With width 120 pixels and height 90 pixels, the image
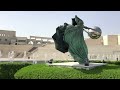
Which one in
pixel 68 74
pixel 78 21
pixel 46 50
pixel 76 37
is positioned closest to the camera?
pixel 68 74

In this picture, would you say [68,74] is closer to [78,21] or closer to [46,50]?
[78,21]

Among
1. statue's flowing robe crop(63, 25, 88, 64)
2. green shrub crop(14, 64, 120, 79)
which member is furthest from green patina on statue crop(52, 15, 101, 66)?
green shrub crop(14, 64, 120, 79)

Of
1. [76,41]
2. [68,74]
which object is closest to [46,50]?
[76,41]

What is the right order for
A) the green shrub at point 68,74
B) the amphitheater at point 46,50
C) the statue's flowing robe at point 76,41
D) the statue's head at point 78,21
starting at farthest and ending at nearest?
1. the amphitheater at point 46,50
2. the statue's flowing robe at point 76,41
3. the statue's head at point 78,21
4. the green shrub at point 68,74

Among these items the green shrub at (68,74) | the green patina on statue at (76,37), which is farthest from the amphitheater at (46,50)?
the green shrub at (68,74)

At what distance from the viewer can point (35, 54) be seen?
30.8m

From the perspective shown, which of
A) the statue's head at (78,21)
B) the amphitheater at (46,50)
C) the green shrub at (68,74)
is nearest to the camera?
the green shrub at (68,74)

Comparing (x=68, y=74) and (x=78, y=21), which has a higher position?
(x=78, y=21)

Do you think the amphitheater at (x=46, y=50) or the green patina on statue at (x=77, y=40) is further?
the amphitheater at (x=46, y=50)

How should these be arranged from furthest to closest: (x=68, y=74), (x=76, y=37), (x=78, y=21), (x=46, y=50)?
(x=46, y=50) < (x=76, y=37) < (x=78, y=21) < (x=68, y=74)

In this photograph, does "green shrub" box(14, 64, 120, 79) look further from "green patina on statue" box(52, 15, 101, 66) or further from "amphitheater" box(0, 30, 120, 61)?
"amphitheater" box(0, 30, 120, 61)

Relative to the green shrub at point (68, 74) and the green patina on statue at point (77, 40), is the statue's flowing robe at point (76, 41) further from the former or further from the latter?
the green shrub at point (68, 74)
